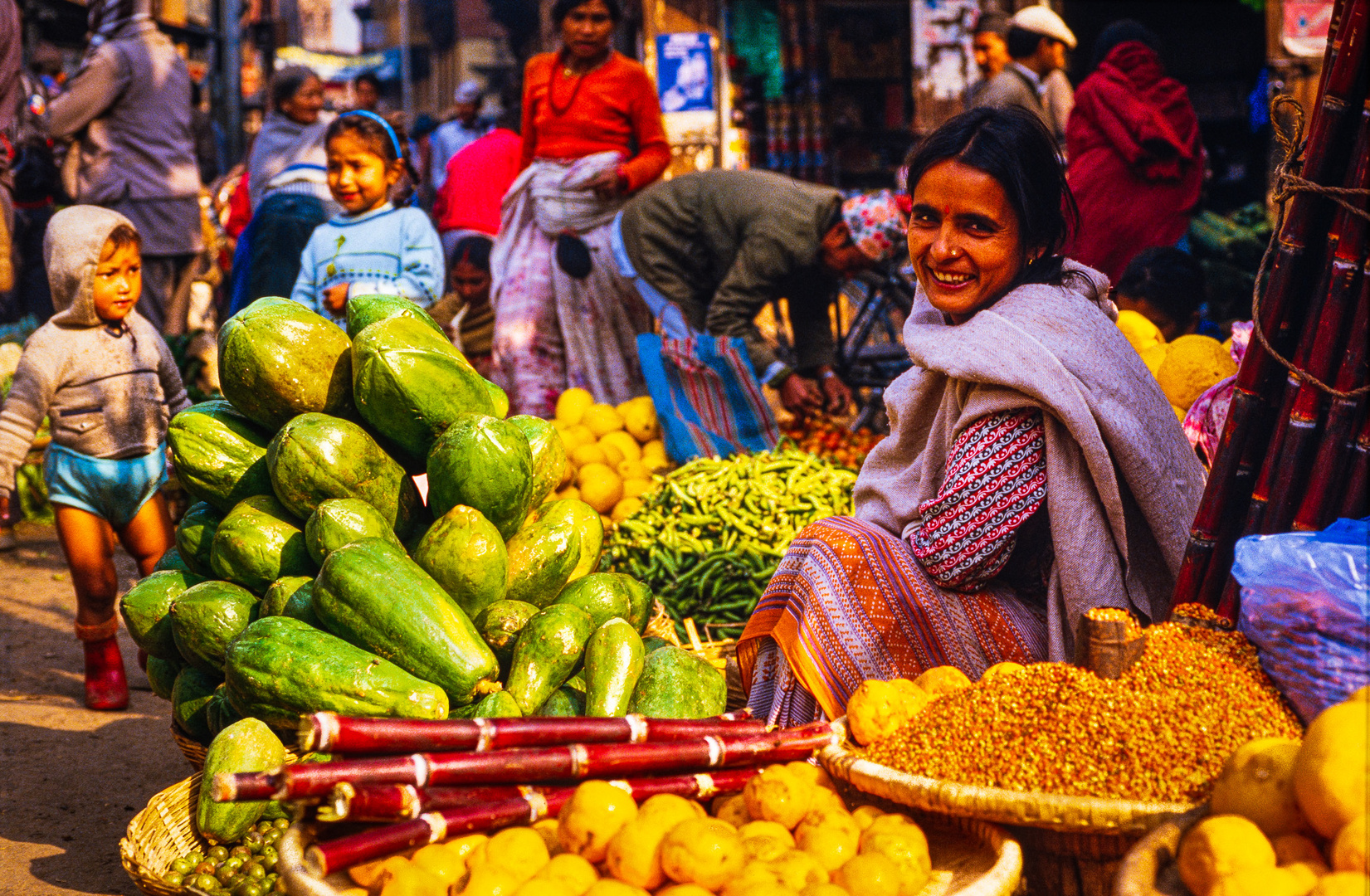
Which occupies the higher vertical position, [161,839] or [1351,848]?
[1351,848]

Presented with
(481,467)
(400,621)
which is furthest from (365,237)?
(400,621)

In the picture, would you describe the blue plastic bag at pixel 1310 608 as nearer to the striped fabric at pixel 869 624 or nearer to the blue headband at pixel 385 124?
the striped fabric at pixel 869 624

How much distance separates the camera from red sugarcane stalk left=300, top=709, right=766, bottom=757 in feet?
5.52

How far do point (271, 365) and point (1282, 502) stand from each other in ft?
6.86

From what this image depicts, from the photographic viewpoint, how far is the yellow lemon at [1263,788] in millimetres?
1389

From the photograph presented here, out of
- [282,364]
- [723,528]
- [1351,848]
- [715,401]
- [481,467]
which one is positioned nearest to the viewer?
[1351,848]

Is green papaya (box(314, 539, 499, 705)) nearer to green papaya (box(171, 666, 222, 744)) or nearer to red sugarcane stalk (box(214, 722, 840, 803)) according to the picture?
red sugarcane stalk (box(214, 722, 840, 803))

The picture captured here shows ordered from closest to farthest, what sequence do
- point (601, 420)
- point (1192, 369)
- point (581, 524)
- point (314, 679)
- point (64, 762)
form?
point (314, 679) < point (581, 524) < point (64, 762) < point (1192, 369) < point (601, 420)

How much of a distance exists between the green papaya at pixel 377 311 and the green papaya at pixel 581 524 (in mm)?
533

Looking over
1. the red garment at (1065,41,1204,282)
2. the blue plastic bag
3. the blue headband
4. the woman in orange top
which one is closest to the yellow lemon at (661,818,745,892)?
the blue plastic bag

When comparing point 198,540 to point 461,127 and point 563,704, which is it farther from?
point 461,127

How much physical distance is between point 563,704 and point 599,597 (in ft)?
1.15

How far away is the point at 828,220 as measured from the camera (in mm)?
5434

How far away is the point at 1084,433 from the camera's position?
210 centimetres
